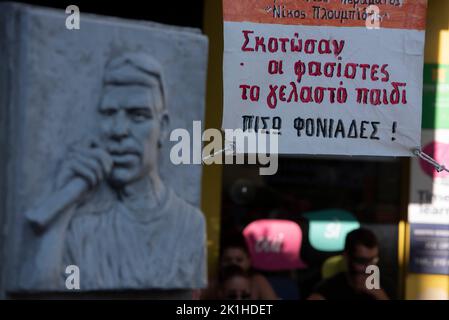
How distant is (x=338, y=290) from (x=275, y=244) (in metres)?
0.69

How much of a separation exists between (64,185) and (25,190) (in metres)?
0.16

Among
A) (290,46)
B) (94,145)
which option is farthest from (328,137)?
(94,145)

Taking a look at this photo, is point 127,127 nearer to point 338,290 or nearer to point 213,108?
point 213,108

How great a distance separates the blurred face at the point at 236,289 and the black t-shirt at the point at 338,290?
1.93 ft

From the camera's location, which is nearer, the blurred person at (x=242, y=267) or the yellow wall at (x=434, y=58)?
the blurred person at (x=242, y=267)

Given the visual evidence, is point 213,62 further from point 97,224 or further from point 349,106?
point 97,224

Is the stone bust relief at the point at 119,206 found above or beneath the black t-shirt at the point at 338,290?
above

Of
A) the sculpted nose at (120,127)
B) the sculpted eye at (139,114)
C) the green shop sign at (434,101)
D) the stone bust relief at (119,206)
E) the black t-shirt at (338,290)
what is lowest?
the black t-shirt at (338,290)

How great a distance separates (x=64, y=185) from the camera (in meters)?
3.66

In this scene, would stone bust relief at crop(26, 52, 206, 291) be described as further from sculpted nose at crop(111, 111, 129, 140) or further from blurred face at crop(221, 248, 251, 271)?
blurred face at crop(221, 248, 251, 271)

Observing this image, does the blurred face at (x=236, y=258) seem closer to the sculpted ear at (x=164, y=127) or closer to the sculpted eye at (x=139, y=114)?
the sculpted ear at (x=164, y=127)

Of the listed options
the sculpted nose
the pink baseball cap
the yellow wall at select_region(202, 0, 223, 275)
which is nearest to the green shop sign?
the pink baseball cap

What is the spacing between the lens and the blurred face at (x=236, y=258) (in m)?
5.88

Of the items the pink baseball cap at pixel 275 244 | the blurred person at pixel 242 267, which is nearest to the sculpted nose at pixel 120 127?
the blurred person at pixel 242 267
